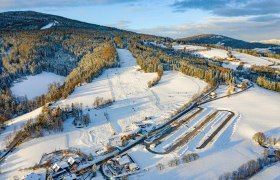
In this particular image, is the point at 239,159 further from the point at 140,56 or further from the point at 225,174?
the point at 140,56

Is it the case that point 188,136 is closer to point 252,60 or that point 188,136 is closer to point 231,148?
point 231,148

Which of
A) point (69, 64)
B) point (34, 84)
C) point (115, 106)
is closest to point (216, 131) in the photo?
point (115, 106)

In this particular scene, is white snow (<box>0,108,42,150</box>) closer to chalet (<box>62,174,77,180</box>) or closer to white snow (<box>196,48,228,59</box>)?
chalet (<box>62,174,77,180</box>)

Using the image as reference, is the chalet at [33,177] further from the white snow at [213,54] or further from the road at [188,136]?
the white snow at [213,54]

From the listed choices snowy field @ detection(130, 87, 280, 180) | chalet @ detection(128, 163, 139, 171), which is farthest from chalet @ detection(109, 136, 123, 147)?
chalet @ detection(128, 163, 139, 171)

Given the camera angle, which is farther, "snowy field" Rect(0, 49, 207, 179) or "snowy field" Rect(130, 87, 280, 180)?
"snowy field" Rect(0, 49, 207, 179)
